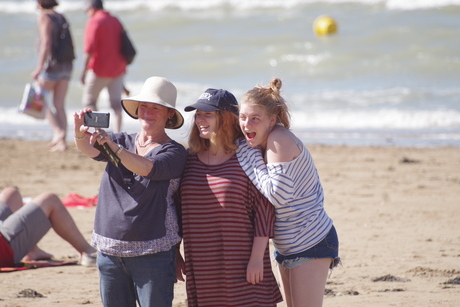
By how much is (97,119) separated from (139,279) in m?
0.77

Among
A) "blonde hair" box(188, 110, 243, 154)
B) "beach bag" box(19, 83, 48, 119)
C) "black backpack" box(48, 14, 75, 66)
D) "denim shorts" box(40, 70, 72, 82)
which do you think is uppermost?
"black backpack" box(48, 14, 75, 66)

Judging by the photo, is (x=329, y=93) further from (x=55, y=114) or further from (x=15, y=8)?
(x=15, y=8)

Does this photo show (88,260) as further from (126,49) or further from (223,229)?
(126,49)

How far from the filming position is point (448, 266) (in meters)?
5.36

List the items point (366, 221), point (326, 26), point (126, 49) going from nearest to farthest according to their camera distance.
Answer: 1. point (366, 221)
2. point (126, 49)
3. point (326, 26)

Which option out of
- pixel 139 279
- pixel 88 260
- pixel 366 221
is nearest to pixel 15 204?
pixel 88 260

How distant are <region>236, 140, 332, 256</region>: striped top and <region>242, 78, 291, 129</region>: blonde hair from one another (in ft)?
0.63

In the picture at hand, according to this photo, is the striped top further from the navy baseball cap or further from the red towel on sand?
the red towel on sand

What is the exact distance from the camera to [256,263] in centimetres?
336

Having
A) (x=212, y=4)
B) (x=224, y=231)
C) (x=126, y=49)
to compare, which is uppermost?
(x=212, y=4)

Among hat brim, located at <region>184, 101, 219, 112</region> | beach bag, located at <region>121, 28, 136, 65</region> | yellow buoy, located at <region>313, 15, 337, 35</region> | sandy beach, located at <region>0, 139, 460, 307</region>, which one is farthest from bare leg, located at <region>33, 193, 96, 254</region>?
yellow buoy, located at <region>313, 15, 337, 35</region>

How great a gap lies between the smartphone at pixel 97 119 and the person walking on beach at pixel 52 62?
6.57m

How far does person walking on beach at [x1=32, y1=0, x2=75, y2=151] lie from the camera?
31.6 feet

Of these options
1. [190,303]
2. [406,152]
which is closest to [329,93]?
[406,152]
